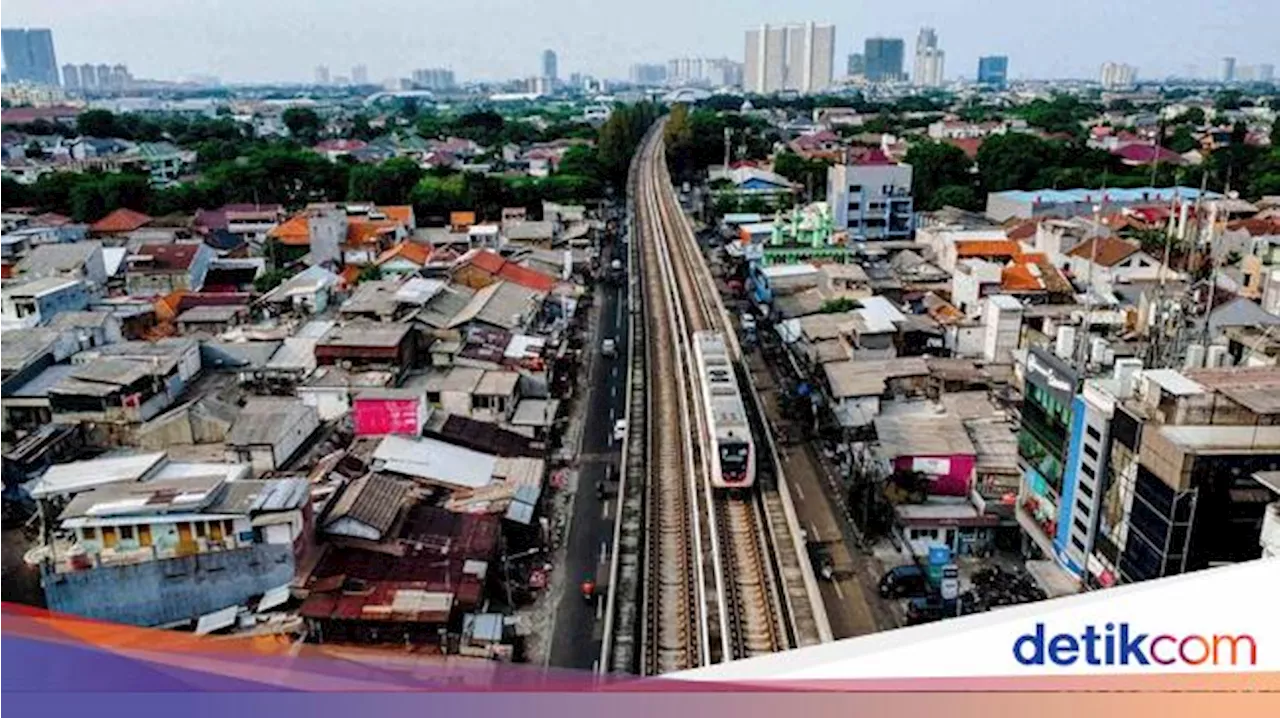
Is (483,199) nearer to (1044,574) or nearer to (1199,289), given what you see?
(1199,289)

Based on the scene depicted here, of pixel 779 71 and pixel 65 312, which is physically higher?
pixel 779 71

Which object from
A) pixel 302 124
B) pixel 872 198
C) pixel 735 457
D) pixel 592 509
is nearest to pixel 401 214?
pixel 872 198

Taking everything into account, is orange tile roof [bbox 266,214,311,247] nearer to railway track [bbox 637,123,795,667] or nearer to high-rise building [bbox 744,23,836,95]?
railway track [bbox 637,123,795,667]

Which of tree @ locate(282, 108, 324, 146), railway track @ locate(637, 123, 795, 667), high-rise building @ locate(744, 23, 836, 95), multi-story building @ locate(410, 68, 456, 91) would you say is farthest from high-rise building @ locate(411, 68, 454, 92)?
railway track @ locate(637, 123, 795, 667)

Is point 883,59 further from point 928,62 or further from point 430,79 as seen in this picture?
point 430,79

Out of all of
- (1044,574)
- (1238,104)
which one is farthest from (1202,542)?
(1238,104)

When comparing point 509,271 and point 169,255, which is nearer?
point 509,271
